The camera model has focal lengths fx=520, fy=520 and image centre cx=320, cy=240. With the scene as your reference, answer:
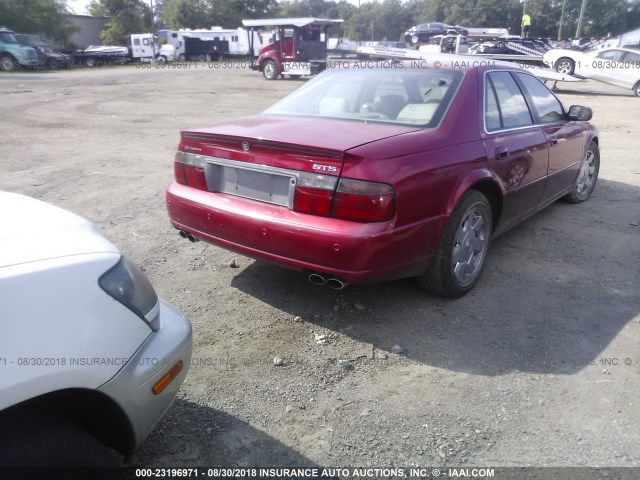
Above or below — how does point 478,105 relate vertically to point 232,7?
below

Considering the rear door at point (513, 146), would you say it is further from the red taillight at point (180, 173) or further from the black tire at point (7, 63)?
the black tire at point (7, 63)

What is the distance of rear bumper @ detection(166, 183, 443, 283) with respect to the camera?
2.94 metres

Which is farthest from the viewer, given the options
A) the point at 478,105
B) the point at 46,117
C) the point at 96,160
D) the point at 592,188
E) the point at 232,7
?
the point at 232,7

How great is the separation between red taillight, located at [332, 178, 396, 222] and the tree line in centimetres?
4948

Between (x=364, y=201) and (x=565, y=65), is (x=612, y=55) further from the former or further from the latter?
(x=364, y=201)

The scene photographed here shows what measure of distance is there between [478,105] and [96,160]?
6.10 m

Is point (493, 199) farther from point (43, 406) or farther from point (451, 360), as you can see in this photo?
point (43, 406)

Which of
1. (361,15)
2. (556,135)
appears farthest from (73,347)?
(361,15)

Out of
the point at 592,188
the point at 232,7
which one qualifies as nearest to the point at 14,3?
the point at 232,7

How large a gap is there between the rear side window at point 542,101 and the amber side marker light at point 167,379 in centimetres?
390

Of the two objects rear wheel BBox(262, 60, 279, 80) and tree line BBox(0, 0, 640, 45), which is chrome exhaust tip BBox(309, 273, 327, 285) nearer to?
rear wheel BBox(262, 60, 279, 80)

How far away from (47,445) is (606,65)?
2311 centimetres

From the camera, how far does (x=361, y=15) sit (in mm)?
103750

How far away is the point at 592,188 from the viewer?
6.21 metres
